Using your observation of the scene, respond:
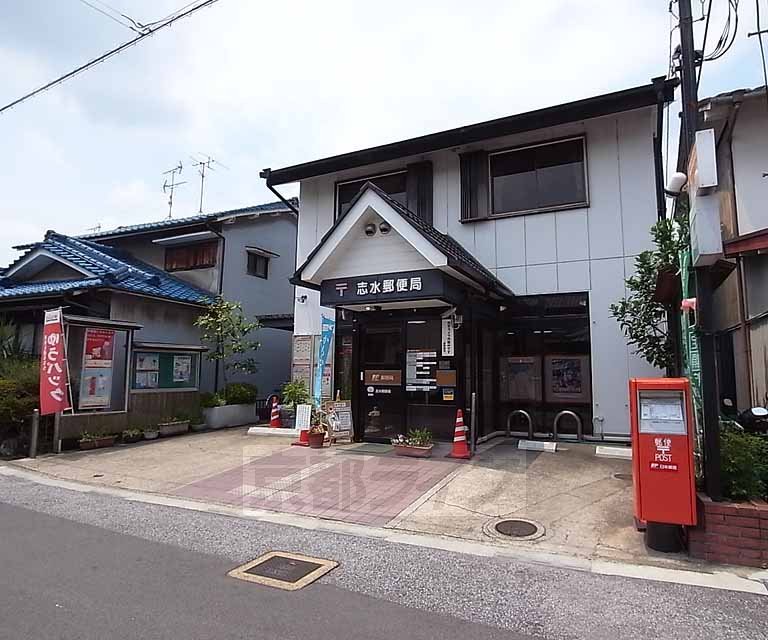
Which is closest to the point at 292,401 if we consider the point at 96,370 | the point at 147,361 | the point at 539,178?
the point at 147,361

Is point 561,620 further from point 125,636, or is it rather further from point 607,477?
point 607,477

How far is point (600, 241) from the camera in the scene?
999 centimetres

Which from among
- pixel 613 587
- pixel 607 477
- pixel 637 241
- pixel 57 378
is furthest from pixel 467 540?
pixel 57 378

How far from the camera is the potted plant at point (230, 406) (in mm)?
13570

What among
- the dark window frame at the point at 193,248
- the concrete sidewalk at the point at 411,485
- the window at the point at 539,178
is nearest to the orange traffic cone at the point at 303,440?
the concrete sidewalk at the point at 411,485

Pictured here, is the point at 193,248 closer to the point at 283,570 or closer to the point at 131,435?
the point at 131,435

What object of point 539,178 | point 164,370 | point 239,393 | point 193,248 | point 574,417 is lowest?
point 574,417

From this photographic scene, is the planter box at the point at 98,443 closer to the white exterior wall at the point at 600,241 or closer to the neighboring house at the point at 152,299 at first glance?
the neighboring house at the point at 152,299

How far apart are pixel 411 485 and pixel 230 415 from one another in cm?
820

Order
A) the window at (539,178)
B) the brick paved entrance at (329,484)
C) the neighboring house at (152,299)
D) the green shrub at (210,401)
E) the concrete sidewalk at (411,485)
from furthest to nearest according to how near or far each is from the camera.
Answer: the green shrub at (210,401)
the neighboring house at (152,299)
the window at (539,178)
the brick paved entrance at (329,484)
the concrete sidewalk at (411,485)

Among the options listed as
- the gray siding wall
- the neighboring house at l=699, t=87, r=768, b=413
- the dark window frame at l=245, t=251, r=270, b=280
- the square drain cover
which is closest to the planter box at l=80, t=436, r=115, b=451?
the gray siding wall

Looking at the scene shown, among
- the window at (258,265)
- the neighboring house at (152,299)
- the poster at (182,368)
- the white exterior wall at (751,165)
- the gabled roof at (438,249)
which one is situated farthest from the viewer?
the window at (258,265)

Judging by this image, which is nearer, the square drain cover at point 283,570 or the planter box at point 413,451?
the square drain cover at point 283,570

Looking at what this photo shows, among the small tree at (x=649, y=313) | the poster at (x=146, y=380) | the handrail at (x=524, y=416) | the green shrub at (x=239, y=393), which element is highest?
the small tree at (x=649, y=313)
